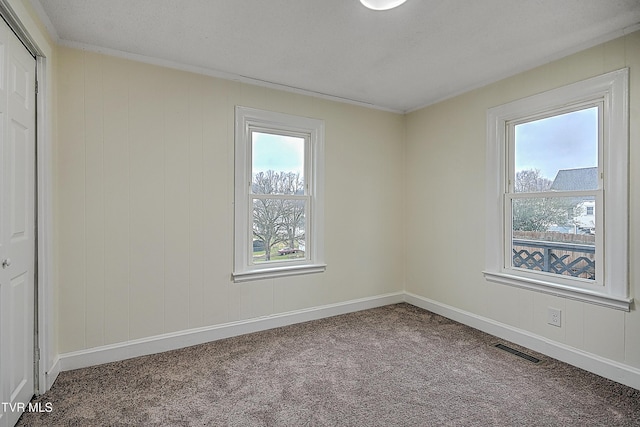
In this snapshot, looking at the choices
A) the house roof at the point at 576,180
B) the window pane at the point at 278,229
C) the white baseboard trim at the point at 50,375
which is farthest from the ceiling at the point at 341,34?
the white baseboard trim at the point at 50,375

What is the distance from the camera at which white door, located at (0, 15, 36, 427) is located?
1712mm

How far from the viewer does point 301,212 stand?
3.63 m

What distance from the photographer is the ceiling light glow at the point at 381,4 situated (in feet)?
6.40

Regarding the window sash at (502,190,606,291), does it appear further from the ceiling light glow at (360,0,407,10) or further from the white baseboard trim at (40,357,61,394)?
the white baseboard trim at (40,357,61,394)

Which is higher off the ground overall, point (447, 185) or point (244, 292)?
point (447, 185)

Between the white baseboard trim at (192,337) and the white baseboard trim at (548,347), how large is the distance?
91 centimetres

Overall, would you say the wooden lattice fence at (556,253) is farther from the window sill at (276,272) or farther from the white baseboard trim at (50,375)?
the white baseboard trim at (50,375)

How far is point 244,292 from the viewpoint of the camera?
126 inches

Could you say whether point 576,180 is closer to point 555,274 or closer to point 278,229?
point 555,274

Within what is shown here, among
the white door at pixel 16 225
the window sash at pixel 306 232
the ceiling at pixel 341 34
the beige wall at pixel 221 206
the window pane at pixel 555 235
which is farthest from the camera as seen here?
the window sash at pixel 306 232

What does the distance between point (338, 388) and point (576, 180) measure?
2.44 meters

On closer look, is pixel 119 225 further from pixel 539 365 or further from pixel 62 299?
pixel 539 365

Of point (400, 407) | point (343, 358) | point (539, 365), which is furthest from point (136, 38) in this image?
point (539, 365)

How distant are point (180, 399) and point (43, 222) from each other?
1.45 metres
